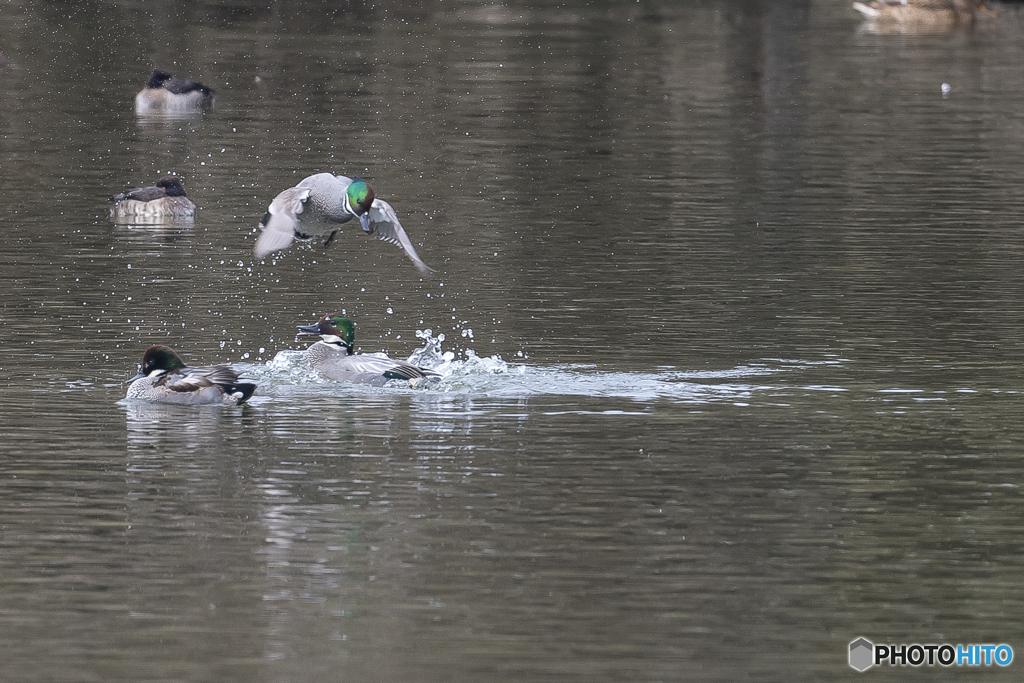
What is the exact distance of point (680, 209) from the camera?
25.6 meters

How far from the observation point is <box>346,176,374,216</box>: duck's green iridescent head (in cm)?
1487

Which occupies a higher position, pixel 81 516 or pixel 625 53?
pixel 625 53

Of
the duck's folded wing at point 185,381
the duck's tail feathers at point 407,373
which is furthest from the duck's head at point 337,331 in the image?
the duck's folded wing at point 185,381

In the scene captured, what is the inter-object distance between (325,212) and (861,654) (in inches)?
268

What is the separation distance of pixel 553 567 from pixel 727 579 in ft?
2.92

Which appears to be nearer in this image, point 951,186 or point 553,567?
point 553,567

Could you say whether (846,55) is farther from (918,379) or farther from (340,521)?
(340,521)

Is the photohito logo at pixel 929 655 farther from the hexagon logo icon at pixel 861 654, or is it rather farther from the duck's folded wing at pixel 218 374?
the duck's folded wing at pixel 218 374

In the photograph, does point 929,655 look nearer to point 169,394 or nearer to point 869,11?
point 169,394

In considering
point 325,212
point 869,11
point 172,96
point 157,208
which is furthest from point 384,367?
point 869,11

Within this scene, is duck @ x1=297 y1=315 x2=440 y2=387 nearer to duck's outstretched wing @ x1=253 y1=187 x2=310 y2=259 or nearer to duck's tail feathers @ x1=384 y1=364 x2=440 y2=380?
duck's tail feathers @ x1=384 y1=364 x2=440 y2=380

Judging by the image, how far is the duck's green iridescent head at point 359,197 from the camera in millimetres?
14867

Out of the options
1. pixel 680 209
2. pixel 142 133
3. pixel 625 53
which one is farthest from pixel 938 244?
pixel 625 53

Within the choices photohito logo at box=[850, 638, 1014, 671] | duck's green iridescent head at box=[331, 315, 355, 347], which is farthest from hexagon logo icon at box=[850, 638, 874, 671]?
duck's green iridescent head at box=[331, 315, 355, 347]
